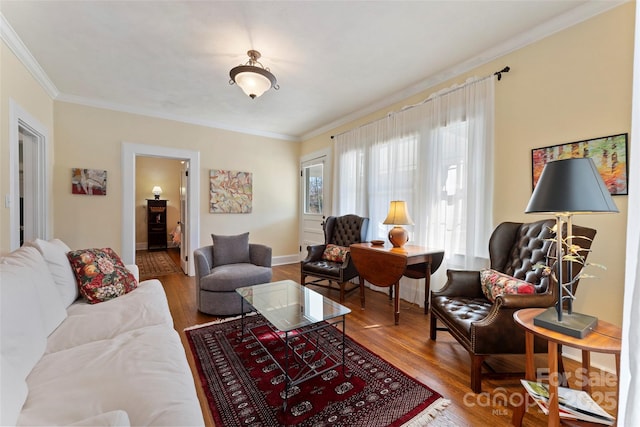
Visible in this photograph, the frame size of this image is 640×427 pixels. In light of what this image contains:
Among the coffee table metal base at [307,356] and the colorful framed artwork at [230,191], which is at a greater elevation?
the colorful framed artwork at [230,191]

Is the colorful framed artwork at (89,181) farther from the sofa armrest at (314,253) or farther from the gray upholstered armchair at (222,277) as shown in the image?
the sofa armrest at (314,253)

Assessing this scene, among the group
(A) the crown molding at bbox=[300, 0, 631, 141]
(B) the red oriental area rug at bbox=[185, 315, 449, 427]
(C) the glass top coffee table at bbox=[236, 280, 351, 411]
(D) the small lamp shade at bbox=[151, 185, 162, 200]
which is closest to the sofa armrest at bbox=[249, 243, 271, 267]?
(C) the glass top coffee table at bbox=[236, 280, 351, 411]

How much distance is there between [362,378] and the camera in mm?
1719

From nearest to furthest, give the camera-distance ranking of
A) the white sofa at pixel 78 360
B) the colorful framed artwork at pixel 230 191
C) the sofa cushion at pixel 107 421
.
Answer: the sofa cushion at pixel 107 421
the white sofa at pixel 78 360
the colorful framed artwork at pixel 230 191

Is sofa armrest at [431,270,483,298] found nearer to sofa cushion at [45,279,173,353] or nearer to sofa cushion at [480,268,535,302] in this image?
sofa cushion at [480,268,535,302]

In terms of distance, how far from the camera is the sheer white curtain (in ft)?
8.16

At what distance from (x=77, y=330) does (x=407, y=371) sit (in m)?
1.99

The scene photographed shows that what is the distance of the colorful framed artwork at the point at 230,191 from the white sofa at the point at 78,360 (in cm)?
278

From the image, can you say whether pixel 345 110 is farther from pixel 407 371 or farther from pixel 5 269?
pixel 5 269

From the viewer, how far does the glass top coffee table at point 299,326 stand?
1688mm

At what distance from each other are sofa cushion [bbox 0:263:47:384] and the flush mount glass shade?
6.27 feet

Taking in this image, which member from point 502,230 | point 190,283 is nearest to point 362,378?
point 502,230

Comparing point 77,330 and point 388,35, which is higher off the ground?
point 388,35

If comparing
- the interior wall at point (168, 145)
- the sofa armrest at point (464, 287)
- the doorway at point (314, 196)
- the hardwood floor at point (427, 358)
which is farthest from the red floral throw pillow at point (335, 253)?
the interior wall at point (168, 145)
